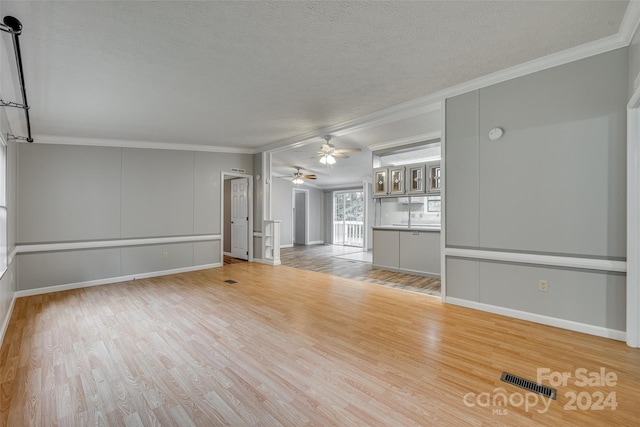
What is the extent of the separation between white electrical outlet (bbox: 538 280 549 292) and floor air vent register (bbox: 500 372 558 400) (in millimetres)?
1321

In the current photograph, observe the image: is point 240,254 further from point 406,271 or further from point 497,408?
point 497,408

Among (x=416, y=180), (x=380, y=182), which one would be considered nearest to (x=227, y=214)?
(x=380, y=182)

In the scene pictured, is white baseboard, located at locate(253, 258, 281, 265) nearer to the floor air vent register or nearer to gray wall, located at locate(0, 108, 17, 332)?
gray wall, located at locate(0, 108, 17, 332)

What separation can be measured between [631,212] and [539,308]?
3.93 ft

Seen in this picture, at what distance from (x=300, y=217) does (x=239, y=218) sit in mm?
4103

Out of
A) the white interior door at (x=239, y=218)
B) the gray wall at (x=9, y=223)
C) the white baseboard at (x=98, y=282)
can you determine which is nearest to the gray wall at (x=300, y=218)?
the white interior door at (x=239, y=218)

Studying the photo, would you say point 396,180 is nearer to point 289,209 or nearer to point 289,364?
point 289,364

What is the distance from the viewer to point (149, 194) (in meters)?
5.41

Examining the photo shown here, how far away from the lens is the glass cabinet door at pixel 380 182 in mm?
6016

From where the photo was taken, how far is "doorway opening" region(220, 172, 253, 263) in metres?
6.82

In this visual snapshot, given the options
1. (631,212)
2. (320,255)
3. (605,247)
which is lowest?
(320,255)

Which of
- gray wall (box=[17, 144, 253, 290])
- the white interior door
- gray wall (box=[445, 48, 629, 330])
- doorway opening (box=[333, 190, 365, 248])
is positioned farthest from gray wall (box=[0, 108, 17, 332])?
doorway opening (box=[333, 190, 365, 248])

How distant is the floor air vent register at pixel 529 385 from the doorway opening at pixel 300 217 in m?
8.88

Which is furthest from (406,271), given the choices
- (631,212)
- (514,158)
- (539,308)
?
(631,212)
